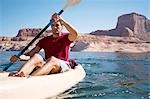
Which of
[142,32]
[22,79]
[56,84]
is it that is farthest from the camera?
[142,32]

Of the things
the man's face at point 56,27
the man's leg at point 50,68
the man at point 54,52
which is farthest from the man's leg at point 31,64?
the man's face at point 56,27

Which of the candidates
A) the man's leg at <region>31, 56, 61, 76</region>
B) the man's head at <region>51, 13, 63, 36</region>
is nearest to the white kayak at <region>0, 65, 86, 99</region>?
the man's leg at <region>31, 56, 61, 76</region>

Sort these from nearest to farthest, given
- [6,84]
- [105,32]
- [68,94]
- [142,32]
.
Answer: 1. [6,84]
2. [68,94]
3. [142,32]
4. [105,32]

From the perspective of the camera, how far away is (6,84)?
356 cm

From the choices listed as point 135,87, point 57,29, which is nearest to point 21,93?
point 57,29

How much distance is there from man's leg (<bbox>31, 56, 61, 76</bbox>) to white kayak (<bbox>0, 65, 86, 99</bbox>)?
5.1 inches

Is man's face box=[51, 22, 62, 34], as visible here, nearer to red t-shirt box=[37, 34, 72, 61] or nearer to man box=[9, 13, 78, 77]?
man box=[9, 13, 78, 77]

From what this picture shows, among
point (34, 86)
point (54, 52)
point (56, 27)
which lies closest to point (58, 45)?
point (54, 52)

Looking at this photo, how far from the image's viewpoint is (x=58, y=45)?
525cm

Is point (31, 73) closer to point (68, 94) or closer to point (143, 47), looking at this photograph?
point (68, 94)

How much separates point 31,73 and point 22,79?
0.69 meters

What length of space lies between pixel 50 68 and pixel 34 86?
0.73m

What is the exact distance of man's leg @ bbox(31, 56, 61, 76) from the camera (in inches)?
176

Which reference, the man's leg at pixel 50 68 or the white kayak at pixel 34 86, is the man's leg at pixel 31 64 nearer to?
the man's leg at pixel 50 68
